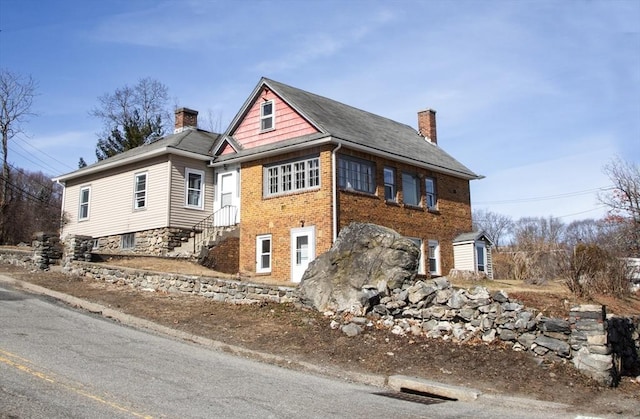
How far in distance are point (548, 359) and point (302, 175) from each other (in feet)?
39.8

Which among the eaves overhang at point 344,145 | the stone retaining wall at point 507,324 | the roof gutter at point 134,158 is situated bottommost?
the stone retaining wall at point 507,324

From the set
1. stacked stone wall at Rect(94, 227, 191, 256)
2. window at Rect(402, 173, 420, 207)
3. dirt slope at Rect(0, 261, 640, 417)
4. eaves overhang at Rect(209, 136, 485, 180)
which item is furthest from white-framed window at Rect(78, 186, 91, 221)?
window at Rect(402, 173, 420, 207)

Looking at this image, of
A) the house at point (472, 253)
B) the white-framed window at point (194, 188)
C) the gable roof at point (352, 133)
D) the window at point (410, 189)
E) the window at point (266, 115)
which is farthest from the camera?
the white-framed window at point (194, 188)

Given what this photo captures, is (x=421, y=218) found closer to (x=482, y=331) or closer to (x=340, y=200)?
(x=340, y=200)

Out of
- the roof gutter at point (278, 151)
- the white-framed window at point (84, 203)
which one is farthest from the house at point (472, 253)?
the white-framed window at point (84, 203)

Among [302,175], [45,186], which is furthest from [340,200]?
[45,186]

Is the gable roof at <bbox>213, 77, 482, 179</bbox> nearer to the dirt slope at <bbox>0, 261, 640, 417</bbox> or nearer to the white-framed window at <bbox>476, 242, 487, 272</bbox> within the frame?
the white-framed window at <bbox>476, 242, 487, 272</bbox>

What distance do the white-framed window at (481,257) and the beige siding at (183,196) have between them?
11842 millimetres

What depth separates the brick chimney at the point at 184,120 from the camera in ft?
97.9

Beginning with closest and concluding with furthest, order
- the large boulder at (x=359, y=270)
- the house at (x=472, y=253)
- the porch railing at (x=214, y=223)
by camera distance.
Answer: the large boulder at (x=359, y=270) < the porch railing at (x=214, y=223) < the house at (x=472, y=253)

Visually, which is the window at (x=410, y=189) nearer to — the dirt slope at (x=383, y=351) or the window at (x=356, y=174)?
the window at (x=356, y=174)

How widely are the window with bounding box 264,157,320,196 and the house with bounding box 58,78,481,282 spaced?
4 centimetres

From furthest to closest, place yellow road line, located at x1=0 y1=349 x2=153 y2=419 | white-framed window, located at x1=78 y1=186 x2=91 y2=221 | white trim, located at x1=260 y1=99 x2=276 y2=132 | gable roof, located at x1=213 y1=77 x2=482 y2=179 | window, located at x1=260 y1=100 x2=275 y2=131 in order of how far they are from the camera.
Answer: white-framed window, located at x1=78 y1=186 x2=91 y2=221 < window, located at x1=260 y1=100 x2=275 y2=131 < white trim, located at x1=260 y1=99 x2=276 y2=132 < gable roof, located at x1=213 y1=77 x2=482 y2=179 < yellow road line, located at x1=0 y1=349 x2=153 y2=419

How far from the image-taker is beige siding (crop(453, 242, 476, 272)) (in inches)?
968
